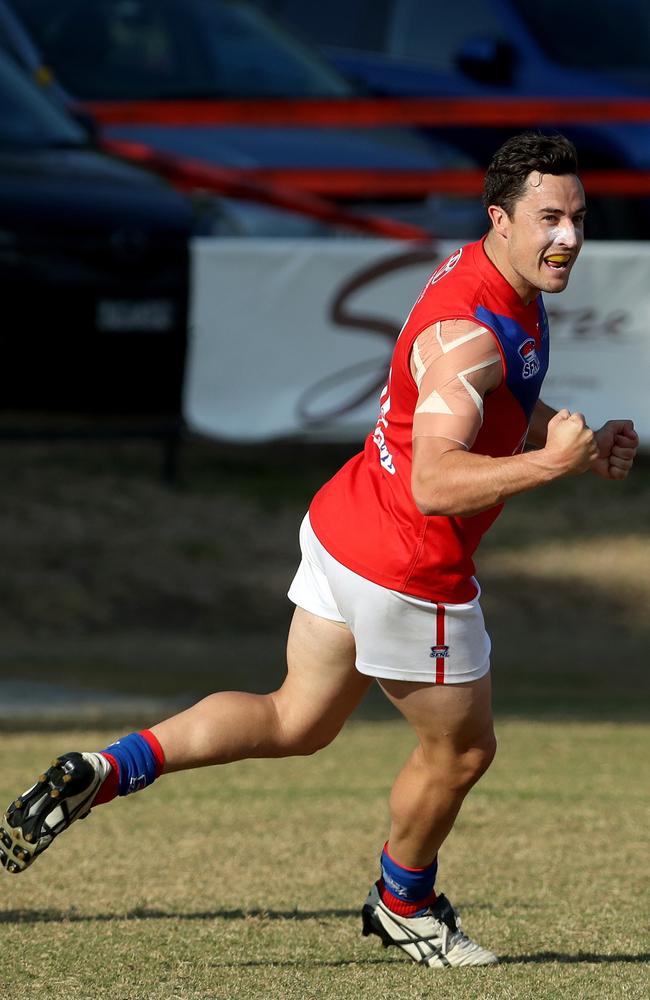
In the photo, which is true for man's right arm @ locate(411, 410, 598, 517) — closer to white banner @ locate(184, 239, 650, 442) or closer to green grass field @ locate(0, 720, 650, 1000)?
green grass field @ locate(0, 720, 650, 1000)

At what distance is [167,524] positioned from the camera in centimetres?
1221

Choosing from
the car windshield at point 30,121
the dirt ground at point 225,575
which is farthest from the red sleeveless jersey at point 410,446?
the car windshield at point 30,121

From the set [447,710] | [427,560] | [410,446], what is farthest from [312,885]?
[410,446]

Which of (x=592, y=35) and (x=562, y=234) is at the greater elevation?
(x=562, y=234)

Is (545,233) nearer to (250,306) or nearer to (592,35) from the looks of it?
(250,306)

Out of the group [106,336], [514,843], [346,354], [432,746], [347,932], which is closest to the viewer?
[432,746]

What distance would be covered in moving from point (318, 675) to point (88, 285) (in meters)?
5.55

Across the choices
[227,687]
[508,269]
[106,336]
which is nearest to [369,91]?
[106,336]

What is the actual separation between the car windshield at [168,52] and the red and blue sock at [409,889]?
26.7ft

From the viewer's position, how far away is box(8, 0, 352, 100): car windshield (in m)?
11.7

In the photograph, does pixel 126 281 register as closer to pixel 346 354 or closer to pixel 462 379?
pixel 346 354

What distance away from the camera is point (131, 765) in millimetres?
4117

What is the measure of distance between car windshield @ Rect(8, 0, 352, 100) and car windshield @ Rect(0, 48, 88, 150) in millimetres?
1181

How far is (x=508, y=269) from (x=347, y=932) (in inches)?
69.8
